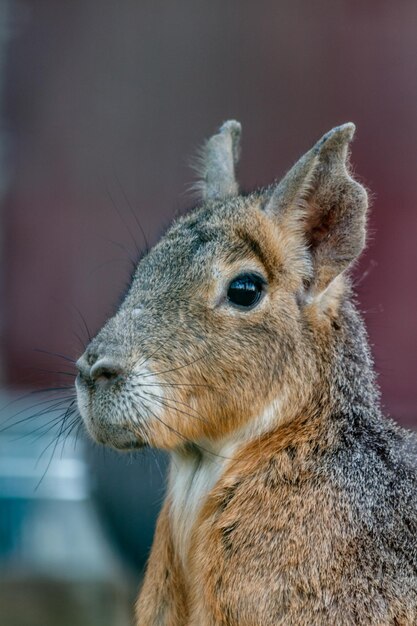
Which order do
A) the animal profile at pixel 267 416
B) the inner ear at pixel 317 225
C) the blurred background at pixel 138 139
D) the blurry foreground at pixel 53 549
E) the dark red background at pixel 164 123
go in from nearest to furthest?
the animal profile at pixel 267 416 → the inner ear at pixel 317 225 → the blurry foreground at pixel 53 549 → the blurred background at pixel 138 139 → the dark red background at pixel 164 123

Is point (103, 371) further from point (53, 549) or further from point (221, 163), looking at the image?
point (53, 549)

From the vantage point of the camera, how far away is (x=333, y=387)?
8.79 feet

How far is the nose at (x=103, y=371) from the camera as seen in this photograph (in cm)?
250

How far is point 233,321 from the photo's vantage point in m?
2.64

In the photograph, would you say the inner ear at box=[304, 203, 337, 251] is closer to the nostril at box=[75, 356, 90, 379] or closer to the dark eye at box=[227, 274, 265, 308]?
the dark eye at box=[227, 274, 265, 308]

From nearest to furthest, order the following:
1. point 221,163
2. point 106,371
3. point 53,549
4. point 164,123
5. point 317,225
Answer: point 106,371, point 317,225, point 221,163, point 53,549, point 164,123

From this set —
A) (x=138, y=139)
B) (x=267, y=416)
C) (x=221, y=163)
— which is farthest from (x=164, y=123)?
(x=267, y=416)

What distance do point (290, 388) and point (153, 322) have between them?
0.37 metres

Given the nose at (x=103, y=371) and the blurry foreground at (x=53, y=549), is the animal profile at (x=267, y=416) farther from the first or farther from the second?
the blurry foreground at (x=53, y=549)

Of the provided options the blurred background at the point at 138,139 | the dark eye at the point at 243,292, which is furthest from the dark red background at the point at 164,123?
the dark eye at the point at 243,292

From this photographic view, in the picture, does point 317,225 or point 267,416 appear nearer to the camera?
point 267,416

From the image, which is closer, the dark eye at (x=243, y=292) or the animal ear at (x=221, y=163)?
the dark eye at (x=243, y=292)

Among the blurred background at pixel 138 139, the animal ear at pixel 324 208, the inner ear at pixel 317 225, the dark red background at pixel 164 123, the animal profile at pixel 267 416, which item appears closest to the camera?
the animal profile at pixel 267 416

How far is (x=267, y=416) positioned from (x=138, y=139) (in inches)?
184
